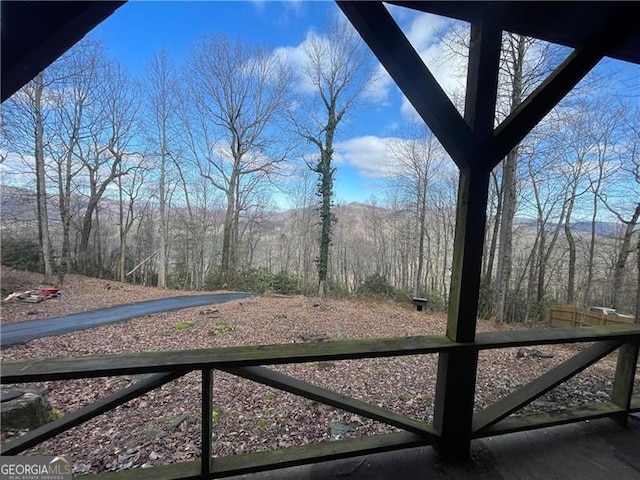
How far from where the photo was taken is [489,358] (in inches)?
187

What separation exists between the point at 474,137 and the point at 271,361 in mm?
1503

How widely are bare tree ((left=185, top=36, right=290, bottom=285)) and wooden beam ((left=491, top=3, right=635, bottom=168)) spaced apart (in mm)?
12032

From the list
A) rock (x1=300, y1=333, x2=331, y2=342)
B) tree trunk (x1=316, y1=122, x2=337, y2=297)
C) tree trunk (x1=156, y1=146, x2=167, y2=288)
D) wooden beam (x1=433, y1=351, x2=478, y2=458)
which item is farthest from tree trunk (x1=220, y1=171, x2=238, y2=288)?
wooden beam (x1=433, y1=351, x2=478, y2=458)

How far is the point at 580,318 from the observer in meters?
7.30

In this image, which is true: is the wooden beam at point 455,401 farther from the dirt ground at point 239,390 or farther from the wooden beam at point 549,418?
the dirt ground at point 239,390

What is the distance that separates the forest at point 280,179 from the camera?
8.12 m

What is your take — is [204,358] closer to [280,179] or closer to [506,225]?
[506,225]

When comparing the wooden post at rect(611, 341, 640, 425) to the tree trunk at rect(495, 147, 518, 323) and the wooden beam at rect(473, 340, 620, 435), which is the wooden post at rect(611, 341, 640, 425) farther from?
the tree trunk at rect(495, 147, 518, 323)

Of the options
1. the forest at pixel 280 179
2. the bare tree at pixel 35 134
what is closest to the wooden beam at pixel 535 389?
the forest at pixel 280 179

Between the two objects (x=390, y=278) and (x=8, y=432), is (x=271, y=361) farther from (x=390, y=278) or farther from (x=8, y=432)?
(x=390, y=278)

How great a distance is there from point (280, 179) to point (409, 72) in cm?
1268

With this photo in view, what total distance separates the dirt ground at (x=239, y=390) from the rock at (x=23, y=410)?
105 mm

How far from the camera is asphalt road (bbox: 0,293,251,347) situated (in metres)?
4.96

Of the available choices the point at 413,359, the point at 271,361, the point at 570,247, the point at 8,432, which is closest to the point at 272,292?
the point at 413,359
